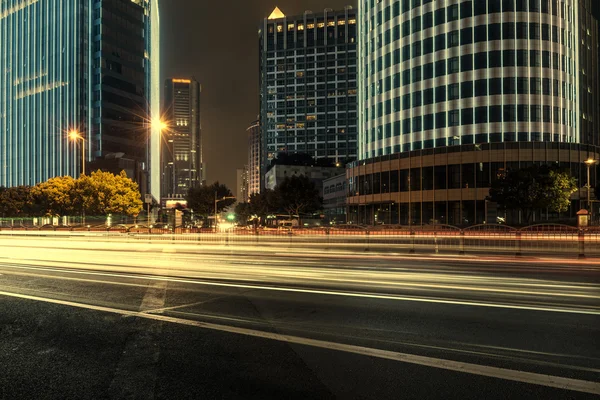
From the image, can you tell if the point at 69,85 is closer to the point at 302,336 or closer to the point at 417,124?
the point at 417,124

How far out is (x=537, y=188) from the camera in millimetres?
39438

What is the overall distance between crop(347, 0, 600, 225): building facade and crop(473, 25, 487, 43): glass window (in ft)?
0.39

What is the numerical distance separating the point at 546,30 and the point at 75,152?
93.3 meters

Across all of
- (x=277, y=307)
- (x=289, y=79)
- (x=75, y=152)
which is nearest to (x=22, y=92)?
(x=75, y=152)

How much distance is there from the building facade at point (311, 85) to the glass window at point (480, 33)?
9694 cm

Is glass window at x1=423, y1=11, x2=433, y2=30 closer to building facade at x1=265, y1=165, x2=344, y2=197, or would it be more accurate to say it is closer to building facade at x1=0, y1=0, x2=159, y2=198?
building facade at x1=265, y1=165, x2=344, y2=197

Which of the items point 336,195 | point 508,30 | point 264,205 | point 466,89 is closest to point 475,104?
point 466,89

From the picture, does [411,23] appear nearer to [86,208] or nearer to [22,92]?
[86,208]

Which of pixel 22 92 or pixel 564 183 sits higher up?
pixel 22 92

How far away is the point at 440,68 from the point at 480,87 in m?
6.02

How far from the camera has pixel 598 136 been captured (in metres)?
69.4

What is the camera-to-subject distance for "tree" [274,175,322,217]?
216 feet

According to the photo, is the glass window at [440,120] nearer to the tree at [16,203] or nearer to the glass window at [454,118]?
the glass window at [454,118]

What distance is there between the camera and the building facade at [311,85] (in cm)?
15425
